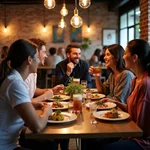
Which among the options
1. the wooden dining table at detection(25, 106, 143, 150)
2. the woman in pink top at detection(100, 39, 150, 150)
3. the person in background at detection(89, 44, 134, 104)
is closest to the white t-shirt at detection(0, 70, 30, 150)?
the wooden dining table at detection(25, 106, 143, 150)

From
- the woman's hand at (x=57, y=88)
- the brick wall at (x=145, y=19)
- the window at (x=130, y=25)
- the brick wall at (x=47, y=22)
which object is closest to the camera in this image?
the woman's hand at (x=57, y=88)

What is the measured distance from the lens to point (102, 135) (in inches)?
64.0

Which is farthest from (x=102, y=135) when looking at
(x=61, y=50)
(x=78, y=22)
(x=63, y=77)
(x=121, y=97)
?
(x=61, y=50)

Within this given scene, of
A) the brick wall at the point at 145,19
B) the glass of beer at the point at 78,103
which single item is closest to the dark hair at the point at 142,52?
the glass of beer at the point at 78,103

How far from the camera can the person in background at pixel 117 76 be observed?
2623 millimetres

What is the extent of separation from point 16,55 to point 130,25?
24.4ft

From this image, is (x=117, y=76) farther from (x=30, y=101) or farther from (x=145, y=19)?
(x=145, y=19)

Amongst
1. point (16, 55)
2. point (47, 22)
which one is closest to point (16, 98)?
point (16, 55)

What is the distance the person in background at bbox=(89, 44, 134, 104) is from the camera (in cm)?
262

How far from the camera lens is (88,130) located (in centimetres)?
167

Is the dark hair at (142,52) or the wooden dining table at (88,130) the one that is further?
the dark hair at (142,52)

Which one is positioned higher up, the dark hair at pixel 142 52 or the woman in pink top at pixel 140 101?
the dark hair at pixel 142 52

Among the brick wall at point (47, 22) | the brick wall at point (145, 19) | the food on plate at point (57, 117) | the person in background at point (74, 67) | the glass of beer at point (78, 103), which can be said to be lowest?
the food on plate at point (57, 117)

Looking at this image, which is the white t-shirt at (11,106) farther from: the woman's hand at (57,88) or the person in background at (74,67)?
the person in background at (74,67)
